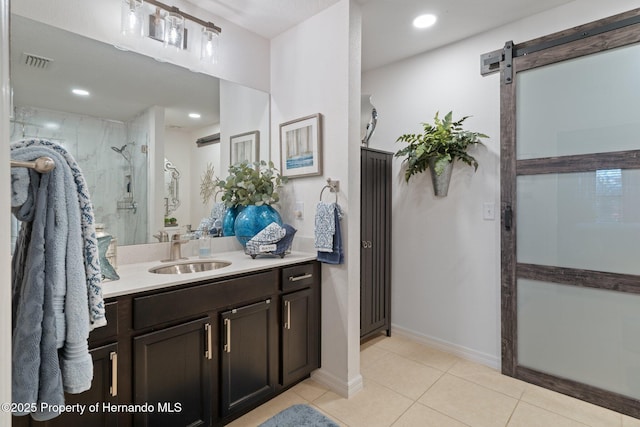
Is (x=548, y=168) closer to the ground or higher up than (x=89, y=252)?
higher up

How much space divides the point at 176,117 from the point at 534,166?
8.11 feet

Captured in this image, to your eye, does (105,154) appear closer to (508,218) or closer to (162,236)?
(162,236)

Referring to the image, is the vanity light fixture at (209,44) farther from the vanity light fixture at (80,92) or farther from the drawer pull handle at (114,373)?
the drawer pull handle at (114,373)

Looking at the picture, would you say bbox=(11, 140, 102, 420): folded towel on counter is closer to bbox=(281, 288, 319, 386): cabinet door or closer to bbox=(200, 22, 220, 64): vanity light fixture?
bbox=(281, 288, 319, 386): cabinet door

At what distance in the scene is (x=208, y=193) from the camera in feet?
7.58

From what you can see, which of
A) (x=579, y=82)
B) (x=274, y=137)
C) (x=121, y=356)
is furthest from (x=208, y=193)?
(x=579, y=82)

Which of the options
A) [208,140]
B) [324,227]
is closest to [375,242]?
[324,227]

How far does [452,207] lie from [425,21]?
145 centimetres

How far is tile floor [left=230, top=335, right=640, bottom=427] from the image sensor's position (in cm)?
180

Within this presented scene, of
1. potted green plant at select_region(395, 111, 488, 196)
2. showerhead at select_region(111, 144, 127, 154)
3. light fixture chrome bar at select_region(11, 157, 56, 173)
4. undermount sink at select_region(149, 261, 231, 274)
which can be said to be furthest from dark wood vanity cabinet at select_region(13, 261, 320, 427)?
potted green plant at select_region(395, 111, 488, 196)

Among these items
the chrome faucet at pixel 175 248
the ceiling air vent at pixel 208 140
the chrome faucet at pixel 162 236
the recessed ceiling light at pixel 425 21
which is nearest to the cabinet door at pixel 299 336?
the chrome faucet at pixel 175 248

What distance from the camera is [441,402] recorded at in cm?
198

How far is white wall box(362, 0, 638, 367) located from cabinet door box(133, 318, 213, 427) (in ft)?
6.36

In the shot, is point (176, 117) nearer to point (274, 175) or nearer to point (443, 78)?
point (274, 175)
